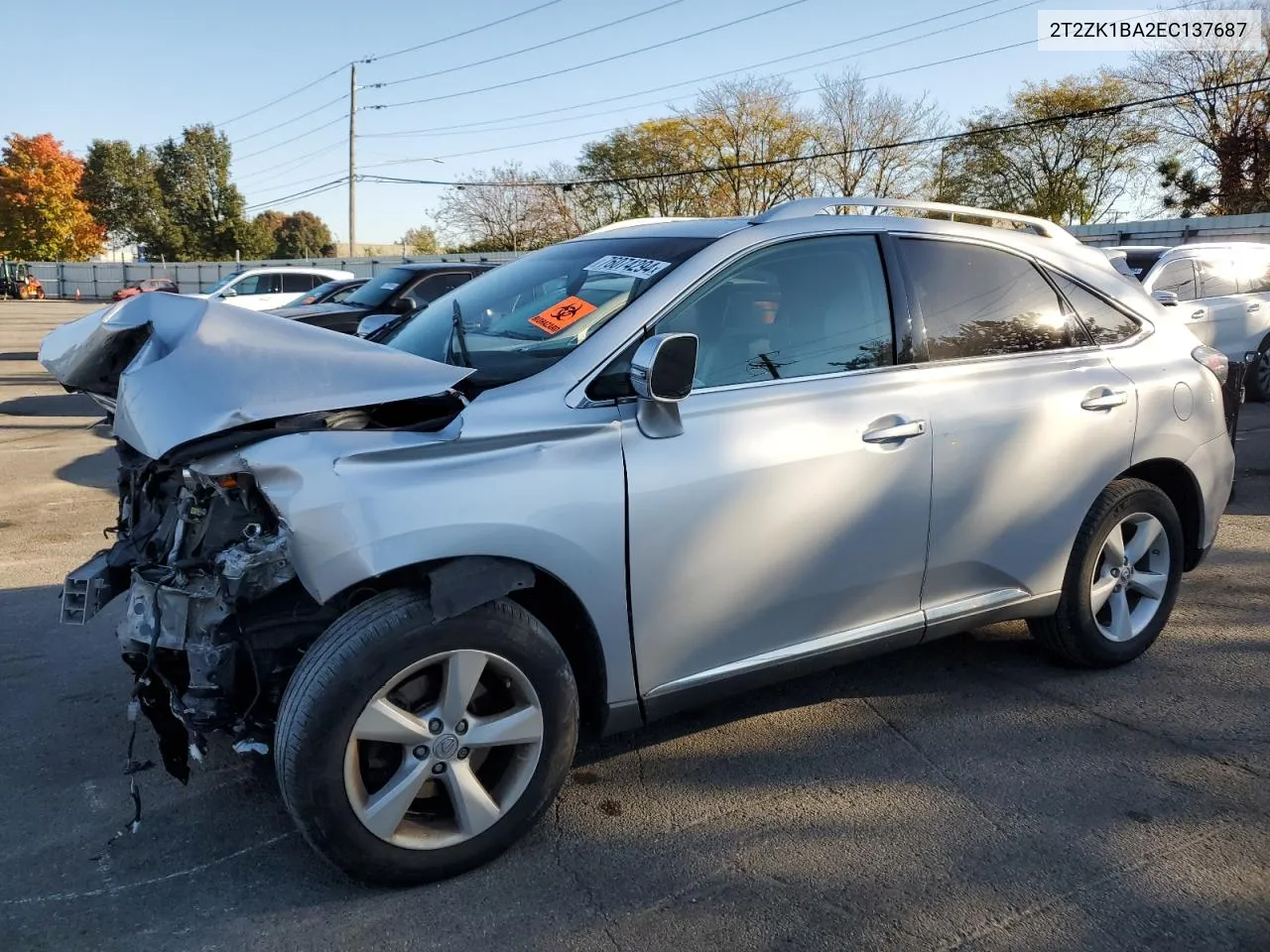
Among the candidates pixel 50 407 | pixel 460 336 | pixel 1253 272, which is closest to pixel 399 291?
pixel 50 407

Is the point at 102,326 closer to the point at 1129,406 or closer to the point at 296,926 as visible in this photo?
the point at 296,926

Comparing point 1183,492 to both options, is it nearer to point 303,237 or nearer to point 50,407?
point 50,407

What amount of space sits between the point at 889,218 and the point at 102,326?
2794mm

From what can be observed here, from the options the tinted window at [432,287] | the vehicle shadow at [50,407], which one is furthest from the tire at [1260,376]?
the vehicle shadow at [50,407]

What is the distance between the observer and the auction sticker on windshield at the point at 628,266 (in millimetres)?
3217

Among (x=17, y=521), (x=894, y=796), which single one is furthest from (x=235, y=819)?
(x=17, y=521)

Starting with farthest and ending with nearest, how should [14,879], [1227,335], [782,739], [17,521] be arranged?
[1227,335] → [17,521] → [782,739] → [14,879]

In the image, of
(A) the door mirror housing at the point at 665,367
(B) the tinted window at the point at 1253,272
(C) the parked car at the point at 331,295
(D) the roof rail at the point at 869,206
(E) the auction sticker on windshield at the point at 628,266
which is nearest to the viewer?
(A) the door mirror housing at the point at 665,367

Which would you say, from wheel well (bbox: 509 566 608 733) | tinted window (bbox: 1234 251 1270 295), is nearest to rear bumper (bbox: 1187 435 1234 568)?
wheel well (bbox: 509 566 608 733)

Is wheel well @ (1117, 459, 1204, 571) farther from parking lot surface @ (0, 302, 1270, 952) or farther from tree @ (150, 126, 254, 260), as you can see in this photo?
tree @ (150, 126, 254, 260)

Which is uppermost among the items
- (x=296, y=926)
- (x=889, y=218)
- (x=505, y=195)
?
(x=505, y=195)

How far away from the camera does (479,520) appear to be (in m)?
2.60

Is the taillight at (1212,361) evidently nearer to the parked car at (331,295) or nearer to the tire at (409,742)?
the tire at (409,742)

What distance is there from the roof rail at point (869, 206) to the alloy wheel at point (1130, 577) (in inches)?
51.2
